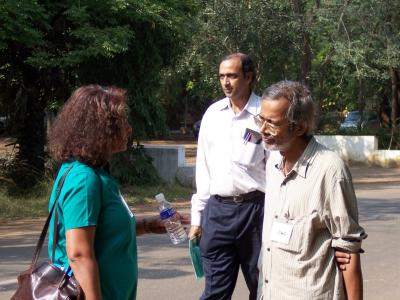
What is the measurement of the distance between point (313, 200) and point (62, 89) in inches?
539

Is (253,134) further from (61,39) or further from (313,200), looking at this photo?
(61,39)

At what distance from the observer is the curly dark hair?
→ 10.0ft

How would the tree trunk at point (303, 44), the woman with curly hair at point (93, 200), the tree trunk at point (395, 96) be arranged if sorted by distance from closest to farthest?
the woman with curly hair at point (93, 200) < the tree trunk at point (303, 44) < the tree trunk at point (395, 96)

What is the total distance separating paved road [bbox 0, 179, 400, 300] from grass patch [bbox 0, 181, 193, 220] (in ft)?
2.95

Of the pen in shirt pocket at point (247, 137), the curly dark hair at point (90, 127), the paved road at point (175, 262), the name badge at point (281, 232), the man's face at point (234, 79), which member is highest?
the man's face at point (234, 79)

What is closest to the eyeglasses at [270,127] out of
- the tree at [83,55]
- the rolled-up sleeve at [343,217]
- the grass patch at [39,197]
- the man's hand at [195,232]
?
the rolled-up sleeve at [343,217]

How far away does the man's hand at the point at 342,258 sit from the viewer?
3133mm

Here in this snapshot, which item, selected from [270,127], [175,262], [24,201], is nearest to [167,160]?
[24,201]

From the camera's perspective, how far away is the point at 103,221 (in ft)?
9.96

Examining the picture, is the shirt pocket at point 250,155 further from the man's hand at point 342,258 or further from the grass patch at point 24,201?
the grass patch at point 24,201

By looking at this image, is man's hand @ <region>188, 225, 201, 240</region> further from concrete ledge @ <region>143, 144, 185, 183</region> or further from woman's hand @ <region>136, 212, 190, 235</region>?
concrete ledge @ <region>143, 144, 185, 183</region>

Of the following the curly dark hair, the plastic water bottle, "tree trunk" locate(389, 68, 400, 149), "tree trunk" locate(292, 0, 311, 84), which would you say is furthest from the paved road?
"tree trunk" locate(389, 68, 400, 149)

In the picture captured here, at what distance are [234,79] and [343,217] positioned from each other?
5.99 feet

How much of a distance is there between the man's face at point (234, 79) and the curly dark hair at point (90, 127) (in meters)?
1.66
